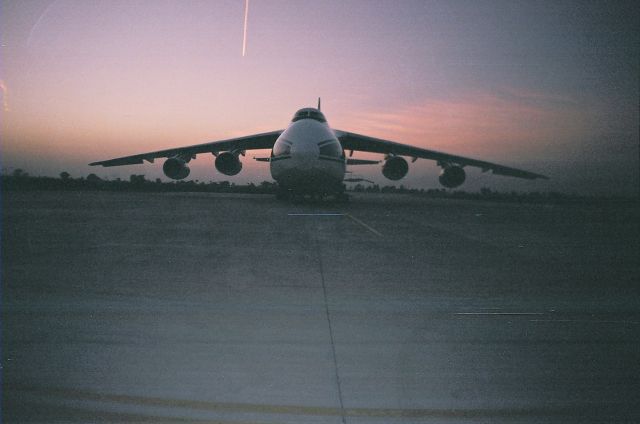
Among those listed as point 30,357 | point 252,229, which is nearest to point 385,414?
point 30,357

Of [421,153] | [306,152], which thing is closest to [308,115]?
[306,152]

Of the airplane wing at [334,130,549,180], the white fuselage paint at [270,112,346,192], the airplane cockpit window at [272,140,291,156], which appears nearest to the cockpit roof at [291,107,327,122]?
the white fuselage paint at [270,112,346,192]

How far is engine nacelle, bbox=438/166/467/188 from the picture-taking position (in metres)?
21.9

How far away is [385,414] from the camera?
94.8 inches

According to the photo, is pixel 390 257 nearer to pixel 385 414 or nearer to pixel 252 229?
pixel 252 229

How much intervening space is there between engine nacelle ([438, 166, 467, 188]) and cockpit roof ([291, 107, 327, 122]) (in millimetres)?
6831

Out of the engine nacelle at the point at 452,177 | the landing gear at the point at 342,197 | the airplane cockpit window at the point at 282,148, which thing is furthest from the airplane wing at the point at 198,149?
the engine nacelle at the point at 452,177

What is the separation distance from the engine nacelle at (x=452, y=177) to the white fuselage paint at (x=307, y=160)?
639 cm

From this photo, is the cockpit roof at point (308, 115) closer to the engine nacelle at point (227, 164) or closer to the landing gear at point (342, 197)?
the landing gear at point (342, 197)

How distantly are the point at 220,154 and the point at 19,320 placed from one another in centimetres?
1856

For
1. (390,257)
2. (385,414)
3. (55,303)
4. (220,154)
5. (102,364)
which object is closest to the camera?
(385,414)

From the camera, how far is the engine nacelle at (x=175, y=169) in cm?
2131

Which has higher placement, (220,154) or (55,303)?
(220,154)

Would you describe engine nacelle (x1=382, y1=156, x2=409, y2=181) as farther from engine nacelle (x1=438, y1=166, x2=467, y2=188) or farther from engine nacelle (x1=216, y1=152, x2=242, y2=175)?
engine nacelle (x1=216, y1=152, x2=242, y2=175)
